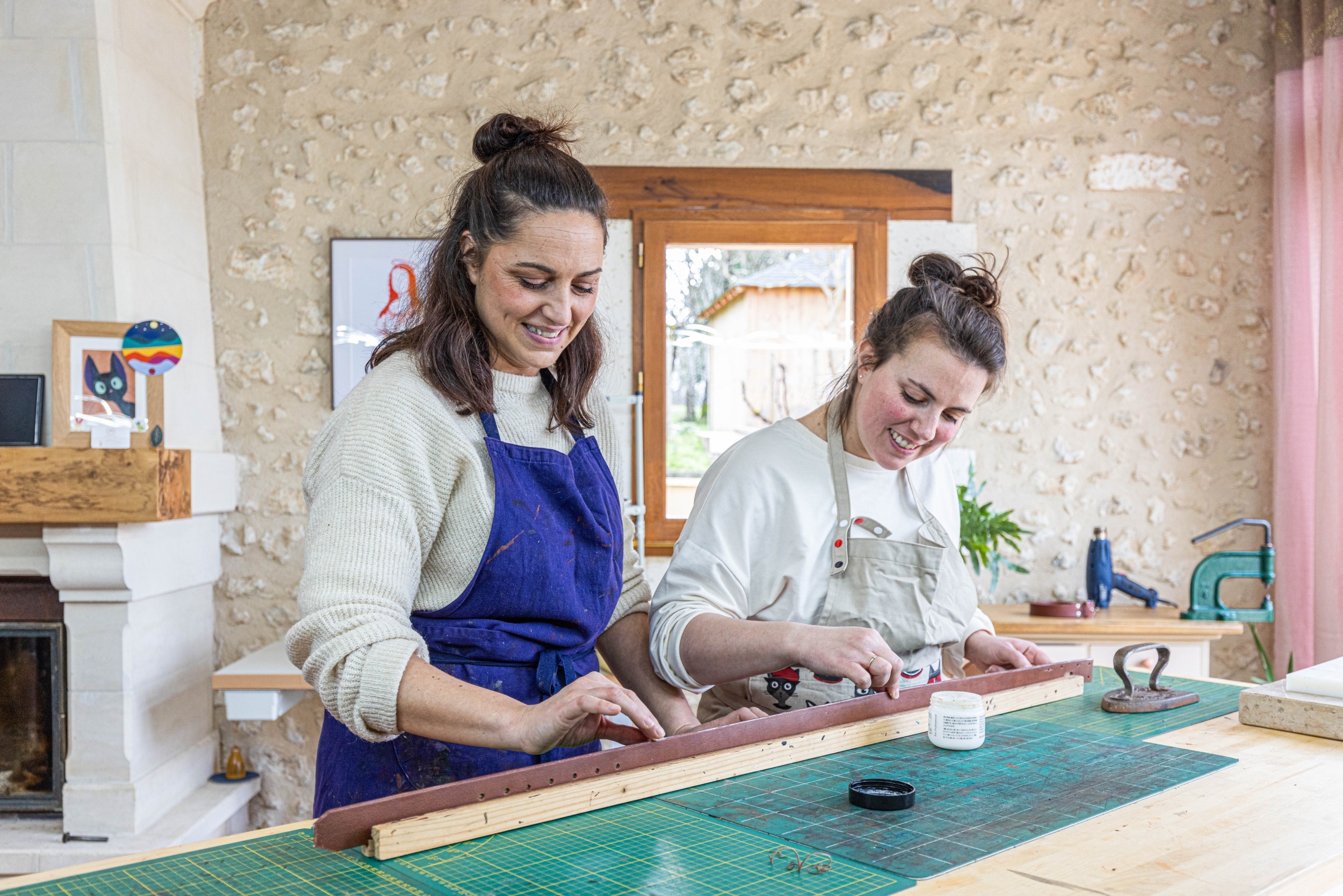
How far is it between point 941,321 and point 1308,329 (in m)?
2.94

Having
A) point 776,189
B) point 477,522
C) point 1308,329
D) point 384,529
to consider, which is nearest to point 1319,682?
point 477,522

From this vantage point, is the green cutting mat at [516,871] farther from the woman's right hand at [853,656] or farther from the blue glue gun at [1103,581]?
the blue glue gun at [1103,581]

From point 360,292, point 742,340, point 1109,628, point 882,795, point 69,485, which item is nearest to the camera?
point 882,795

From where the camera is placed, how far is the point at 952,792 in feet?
4.70

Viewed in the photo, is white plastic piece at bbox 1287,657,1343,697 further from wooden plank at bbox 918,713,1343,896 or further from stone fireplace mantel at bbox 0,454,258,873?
stone fireplace mantel at bbox 0,454,258,873

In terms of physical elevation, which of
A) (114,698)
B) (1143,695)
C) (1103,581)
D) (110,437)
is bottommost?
(114,698)

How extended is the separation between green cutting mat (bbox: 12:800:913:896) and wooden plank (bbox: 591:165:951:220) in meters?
3.32

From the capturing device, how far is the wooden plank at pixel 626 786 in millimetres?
1182

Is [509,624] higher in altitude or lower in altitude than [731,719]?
higher

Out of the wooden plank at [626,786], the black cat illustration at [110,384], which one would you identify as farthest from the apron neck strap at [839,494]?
the black cat illustration at [110,384]

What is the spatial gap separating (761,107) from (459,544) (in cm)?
321

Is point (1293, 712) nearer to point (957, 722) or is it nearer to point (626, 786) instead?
point (957, 722)

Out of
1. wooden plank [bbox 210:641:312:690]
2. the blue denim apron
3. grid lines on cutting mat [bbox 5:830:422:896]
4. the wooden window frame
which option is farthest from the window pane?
grid lines on cutting mat [bbox 5:830:422:896]

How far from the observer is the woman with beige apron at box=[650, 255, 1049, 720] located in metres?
1.96
